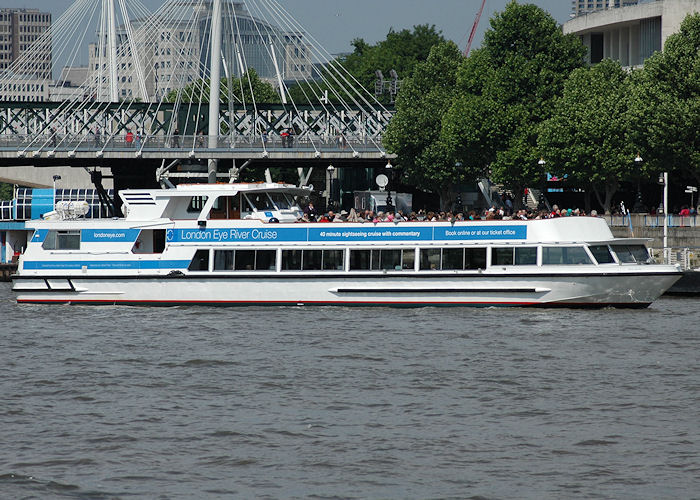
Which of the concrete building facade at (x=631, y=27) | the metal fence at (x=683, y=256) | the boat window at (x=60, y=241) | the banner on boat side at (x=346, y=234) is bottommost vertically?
the metal fence at (x=683, y=256)

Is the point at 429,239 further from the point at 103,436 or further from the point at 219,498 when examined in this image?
the point at 219,498

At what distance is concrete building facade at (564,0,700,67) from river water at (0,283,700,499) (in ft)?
144

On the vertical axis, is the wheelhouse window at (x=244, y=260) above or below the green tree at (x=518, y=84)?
below

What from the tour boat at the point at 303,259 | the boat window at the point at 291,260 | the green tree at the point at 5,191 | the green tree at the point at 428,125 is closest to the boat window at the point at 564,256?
the tour boat at the point at 303,259

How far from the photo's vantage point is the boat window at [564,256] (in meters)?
37.9

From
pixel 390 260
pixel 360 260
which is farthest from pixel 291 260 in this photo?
pixel 390 260

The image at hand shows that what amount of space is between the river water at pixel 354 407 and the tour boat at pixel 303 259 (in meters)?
1.61

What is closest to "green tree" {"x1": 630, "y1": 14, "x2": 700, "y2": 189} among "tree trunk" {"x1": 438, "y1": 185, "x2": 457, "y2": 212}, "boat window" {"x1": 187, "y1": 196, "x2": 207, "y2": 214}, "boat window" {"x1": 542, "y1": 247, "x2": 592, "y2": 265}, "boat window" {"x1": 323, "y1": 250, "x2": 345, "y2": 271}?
"boat window" {"x1": 542, "y1": 247, "x2": 592, "y2": 265}

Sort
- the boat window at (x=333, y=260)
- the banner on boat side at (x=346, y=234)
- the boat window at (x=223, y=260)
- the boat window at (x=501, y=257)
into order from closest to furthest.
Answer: the boat window at (x=501, y=257) < the banner on boat side at (x=346, y=234) < the boat window at (x=333, y=260) < the boat window at (x=223, y=260)

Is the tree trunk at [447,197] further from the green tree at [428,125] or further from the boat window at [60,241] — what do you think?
the boat window at [60,241]

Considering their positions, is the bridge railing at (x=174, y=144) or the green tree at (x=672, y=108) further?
the bridge railing at (x=174, y=144)

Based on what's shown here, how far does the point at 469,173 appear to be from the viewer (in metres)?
71.4

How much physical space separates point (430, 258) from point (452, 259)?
678 millimetres

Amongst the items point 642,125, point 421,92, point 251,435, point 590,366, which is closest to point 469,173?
point 421,92
